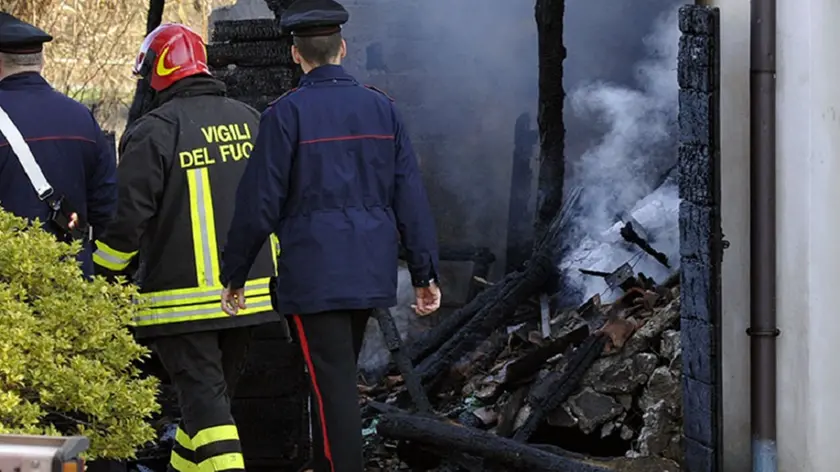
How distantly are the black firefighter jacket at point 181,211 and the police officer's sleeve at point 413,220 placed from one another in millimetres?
648

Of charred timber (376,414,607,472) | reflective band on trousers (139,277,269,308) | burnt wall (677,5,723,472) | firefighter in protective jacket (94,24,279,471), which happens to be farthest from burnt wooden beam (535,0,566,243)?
reflective band on trousers (139,277,269,308)

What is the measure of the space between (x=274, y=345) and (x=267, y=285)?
1070 mm

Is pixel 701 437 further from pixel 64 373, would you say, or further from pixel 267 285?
pixel 64 373

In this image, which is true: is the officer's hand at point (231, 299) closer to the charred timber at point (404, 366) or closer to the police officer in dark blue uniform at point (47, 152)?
the police officer in dark blue uniform at point (47, 152)

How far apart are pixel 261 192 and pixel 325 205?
0.26 metres

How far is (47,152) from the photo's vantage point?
19.7ft

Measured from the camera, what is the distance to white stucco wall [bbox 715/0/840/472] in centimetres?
598

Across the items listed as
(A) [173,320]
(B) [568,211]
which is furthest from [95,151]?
(B) [568,211]

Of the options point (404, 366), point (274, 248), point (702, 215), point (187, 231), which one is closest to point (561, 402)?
point (404, 366)

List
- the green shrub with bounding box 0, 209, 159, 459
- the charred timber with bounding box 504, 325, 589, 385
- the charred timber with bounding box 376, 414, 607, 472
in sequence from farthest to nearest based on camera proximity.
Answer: the charred timber with bounding box 504, 325, 589, 385
the charred timber with bounding box 376, 414, 607, 472
the green shrub with bounding box 0, 209, 159, 459

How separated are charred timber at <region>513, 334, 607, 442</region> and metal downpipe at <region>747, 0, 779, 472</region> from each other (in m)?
1.16

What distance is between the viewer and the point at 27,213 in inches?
234

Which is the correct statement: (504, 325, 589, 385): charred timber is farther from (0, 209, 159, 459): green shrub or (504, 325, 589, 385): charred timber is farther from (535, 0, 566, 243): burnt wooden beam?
(0, 209, 159, 459): green shrub

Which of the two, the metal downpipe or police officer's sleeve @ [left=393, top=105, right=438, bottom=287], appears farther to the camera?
the metal downpipe
